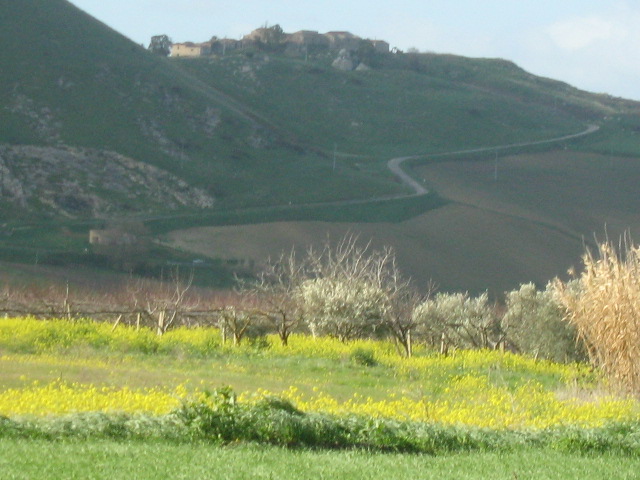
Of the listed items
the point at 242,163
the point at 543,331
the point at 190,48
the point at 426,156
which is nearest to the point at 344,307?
the point at 543,331

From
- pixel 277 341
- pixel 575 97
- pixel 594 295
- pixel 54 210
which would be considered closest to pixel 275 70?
pixel 575 97

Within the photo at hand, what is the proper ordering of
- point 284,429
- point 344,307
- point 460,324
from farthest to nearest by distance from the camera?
point 344,307
point 460,324
point 284,429

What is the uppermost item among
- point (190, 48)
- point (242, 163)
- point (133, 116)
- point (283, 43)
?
point (283, 43)

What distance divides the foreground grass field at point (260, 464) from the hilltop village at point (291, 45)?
404ft

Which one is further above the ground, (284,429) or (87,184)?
(284,429)

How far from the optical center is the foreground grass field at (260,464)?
7359 mm

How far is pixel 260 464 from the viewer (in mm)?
7949

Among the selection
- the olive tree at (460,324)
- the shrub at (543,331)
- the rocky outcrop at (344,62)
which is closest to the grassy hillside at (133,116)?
the olive tree at (460,324)

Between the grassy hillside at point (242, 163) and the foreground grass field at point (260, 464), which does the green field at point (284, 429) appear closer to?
the foreground grass field at point (260, 464)

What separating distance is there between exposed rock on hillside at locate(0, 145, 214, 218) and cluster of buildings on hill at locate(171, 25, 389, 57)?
72329mm

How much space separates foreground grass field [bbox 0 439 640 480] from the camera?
24.1ft

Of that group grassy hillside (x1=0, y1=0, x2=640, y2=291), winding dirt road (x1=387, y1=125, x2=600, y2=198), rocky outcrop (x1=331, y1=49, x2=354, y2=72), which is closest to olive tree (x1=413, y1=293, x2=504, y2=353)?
grassy hillside (x1=0, y1=0, x2=640, y2=291)

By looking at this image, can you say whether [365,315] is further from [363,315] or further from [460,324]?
[460,324]

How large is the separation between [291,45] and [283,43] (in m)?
2.73
